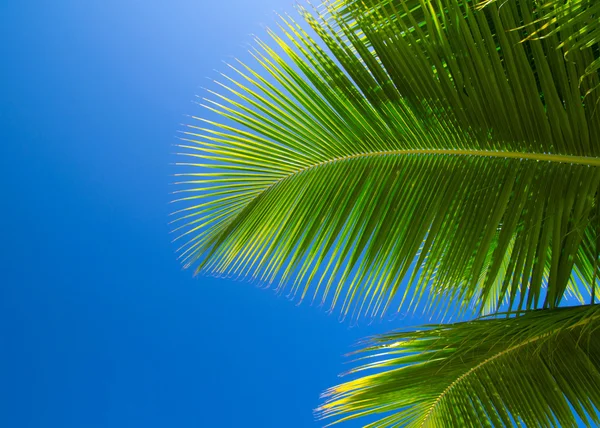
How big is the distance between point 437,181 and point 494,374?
68cm

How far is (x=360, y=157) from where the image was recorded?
212cm

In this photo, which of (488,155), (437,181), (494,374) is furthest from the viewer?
(494,374)

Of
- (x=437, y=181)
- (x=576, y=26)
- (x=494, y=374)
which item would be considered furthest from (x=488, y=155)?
(x=494, y=374)

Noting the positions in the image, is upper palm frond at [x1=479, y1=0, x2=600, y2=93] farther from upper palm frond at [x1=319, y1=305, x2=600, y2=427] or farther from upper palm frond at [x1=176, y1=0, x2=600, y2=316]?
upper palm frond at [x1=319, y1=305, x2=600, y2=427]

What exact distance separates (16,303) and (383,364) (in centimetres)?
1565

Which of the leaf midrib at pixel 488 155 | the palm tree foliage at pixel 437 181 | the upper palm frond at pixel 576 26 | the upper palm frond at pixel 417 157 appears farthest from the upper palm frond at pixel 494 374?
the upper palm frond at pixel 576 26

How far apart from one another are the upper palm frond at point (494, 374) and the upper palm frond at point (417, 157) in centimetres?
13

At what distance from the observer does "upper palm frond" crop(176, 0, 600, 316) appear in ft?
5.49

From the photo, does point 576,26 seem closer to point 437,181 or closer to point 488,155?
point 488,155

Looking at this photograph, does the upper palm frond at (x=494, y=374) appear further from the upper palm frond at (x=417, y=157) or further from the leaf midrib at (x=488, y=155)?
the leaf midrib at (x=488, y=155)

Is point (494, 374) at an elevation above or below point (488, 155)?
below

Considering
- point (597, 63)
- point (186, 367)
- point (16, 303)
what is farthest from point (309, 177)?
point (16, 303)

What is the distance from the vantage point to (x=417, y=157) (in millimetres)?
1993

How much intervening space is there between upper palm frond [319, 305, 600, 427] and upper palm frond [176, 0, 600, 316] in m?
0.13
